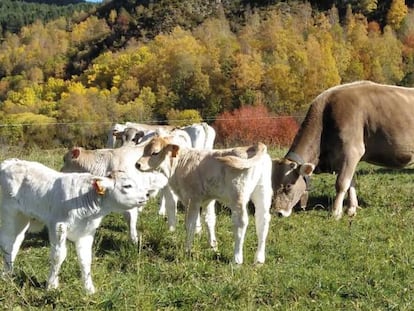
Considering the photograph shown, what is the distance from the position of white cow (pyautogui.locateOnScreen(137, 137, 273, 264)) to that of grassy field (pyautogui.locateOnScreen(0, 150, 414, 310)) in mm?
446

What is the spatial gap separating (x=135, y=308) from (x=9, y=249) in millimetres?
1825

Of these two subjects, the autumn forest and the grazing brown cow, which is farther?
the autumn forest

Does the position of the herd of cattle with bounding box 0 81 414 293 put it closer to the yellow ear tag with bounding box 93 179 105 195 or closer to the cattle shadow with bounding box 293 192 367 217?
the yellow ear tag with bounding box 93 179 105 195

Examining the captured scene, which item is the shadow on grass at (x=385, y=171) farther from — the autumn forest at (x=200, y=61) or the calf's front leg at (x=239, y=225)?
the autumn forest at (x=200, y=61)

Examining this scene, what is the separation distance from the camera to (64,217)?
→ 253 inches

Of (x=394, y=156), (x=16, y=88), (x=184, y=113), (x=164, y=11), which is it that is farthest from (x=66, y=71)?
(x=394, y=156)

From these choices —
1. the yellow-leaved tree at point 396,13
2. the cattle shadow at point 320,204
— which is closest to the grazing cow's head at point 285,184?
the cattle shadow at point 320,204

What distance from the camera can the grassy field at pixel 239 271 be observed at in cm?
627

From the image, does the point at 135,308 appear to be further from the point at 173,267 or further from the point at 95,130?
the point at 95,130

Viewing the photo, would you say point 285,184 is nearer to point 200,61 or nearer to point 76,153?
point 76,153

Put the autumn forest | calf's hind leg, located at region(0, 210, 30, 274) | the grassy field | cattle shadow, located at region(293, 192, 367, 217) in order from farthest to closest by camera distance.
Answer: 1. the autumn forest
2. cattle shadow, located at region(293, 192, 367, 217)
3. calf's hind leg, located at region(0, 210, 30, 274)
4. the grassy field

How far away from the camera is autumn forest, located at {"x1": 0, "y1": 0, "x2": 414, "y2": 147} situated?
92.6 metres

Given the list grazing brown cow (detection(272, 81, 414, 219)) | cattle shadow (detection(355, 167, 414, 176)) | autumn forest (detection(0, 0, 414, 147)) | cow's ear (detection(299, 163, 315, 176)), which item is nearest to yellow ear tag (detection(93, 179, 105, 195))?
cow's ear (detection(299, 163, 315, 176))

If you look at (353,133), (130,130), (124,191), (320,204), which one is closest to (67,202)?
(124,191)
